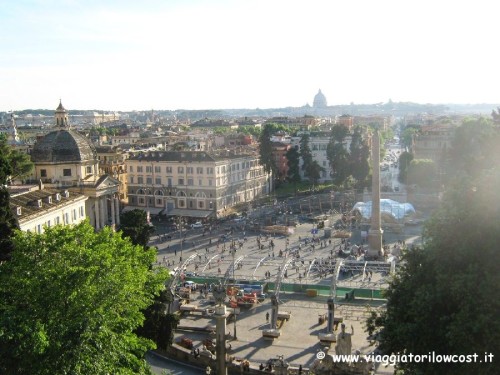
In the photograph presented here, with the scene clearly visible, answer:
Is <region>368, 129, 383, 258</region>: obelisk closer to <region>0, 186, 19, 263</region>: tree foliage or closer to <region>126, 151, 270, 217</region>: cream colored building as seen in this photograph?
<region>126, 151, 270, 217</region>: cream colored building

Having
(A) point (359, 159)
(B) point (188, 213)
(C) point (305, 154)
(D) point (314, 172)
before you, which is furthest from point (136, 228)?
(C) point (305, 154)

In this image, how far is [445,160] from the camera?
8006 centimetres

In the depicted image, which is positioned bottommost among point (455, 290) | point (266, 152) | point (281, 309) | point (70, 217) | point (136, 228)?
point (281, 309)

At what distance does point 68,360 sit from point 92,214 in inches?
1453

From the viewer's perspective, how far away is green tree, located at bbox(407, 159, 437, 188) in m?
77.6

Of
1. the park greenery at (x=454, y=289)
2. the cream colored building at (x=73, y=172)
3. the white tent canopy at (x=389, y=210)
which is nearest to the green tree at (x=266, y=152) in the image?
the white tent canopy at (x=389, y=210)

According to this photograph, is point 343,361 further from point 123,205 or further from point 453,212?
point 123,205

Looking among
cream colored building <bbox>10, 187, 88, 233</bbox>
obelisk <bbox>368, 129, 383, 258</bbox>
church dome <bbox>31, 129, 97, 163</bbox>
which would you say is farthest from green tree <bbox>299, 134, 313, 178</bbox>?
cream colored building <bbox>10, 187, 88, 233</bbox>

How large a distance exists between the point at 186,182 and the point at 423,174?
1267 inches

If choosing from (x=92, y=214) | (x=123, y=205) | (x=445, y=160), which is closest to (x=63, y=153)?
(x=92, y=214)

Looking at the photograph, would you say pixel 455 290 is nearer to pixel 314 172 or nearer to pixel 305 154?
pixel 314 172

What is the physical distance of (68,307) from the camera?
1794cm

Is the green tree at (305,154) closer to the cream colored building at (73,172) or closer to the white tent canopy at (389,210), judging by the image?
the white tent canopy at (389,210)

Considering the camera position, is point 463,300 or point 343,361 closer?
point 463,300
